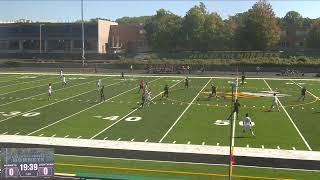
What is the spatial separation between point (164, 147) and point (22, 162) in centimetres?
830

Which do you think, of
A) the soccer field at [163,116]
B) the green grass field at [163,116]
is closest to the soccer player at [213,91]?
→ the soccer field at [163,116]

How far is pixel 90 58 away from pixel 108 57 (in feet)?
12.9

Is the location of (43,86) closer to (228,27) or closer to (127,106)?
(127,106)

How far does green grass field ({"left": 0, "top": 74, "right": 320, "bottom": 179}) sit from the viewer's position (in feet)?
82.8

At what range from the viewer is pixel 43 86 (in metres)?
49.8

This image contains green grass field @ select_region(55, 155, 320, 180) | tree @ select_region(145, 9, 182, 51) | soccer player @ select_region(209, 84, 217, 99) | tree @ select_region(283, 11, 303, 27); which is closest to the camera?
green grass field @ select_region(55, 155, 320, 180)

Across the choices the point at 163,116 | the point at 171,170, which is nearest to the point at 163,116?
the point at 163,116

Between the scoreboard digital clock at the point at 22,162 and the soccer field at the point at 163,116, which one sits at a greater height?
the scoreboard digital clock at the point at 22,162

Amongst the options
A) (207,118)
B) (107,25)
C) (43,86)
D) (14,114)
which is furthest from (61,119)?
(107,25)

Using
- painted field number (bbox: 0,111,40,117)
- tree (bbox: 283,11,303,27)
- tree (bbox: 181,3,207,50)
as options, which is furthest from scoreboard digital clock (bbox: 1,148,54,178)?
tree (bbox: 283,11,303,27)

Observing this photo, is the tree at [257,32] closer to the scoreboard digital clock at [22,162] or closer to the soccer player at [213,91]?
the soccer player at [213,91]

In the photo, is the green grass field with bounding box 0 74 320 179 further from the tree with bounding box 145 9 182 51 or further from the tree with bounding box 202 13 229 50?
the tree with bounding box 145 9 182 51

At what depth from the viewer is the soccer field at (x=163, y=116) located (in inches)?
993

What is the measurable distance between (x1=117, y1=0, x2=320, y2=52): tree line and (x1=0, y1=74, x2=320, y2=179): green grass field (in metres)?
57.0
